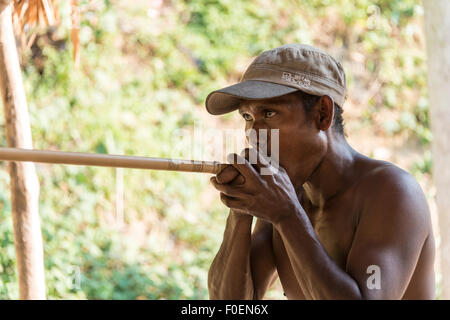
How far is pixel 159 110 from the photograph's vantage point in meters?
6.40

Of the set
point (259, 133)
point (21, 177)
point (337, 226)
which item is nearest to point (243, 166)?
point (259, 133)

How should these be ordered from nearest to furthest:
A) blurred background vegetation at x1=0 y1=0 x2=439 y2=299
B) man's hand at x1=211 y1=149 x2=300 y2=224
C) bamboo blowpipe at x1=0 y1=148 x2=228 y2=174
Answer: bamboo blowpipe at x1=0 y1=148 x2=228 y2=174 → man's hand at x1=211 y1=149 x2=300 y2=224 → blurred background vegetation at x1=0 y1=0 x2=439 y2=299

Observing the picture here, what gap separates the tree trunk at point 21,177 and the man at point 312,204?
1245mm

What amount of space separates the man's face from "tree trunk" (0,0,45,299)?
149 cm

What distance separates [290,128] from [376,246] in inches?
18.1

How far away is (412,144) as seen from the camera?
7.11 metres

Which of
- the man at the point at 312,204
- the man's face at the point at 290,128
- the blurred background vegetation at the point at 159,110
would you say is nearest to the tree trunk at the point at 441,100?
the blurred background vegetation at the point at 159,110

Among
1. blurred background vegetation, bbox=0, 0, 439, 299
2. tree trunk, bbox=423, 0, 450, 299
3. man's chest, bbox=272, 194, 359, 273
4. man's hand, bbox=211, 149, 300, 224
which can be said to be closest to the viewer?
man's hand, bbox=211, 149, 300, 224

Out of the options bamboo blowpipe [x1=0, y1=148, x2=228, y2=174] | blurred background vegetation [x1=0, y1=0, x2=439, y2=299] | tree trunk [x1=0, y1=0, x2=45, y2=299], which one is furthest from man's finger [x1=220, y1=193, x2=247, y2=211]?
blurred background vegetation [x1=0, y1=0, x2=439, y2=299]

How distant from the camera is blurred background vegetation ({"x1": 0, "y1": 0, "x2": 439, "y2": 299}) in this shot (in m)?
5.54

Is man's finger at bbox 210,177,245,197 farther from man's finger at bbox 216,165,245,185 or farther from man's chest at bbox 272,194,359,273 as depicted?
man's chest at bbox 272,194,359,273

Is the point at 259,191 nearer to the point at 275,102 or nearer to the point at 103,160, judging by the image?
the point at 275,102

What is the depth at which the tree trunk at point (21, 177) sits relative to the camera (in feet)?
9.51
